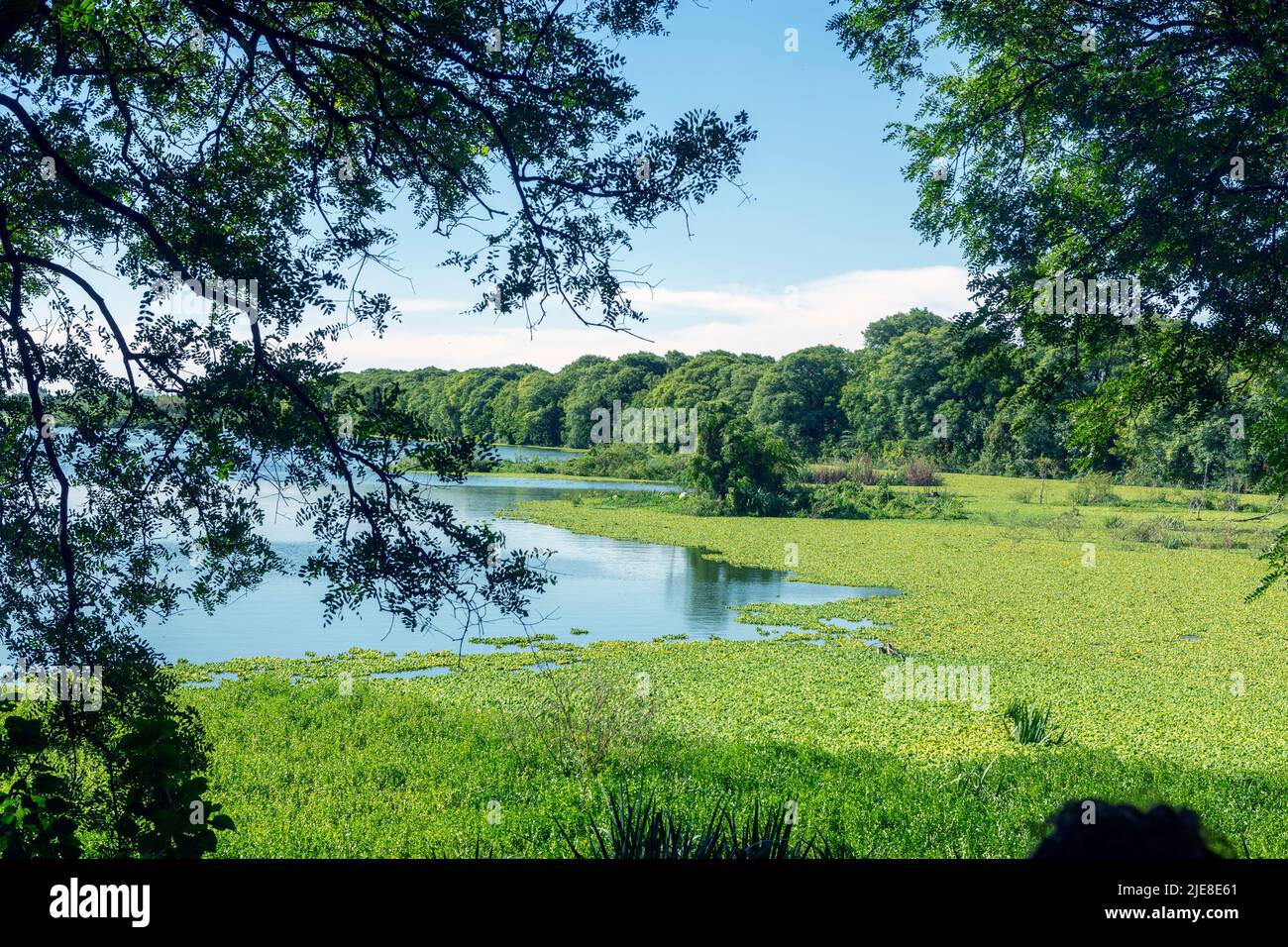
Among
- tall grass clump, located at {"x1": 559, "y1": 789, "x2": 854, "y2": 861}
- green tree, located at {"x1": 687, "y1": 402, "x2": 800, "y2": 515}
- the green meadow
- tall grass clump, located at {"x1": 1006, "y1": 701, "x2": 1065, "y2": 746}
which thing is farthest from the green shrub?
tall grass clump, located at {"x1": 559, "y1": 789, "x2": 854, "y2": 861}

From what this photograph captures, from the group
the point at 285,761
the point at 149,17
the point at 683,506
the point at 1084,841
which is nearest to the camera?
the point at 1084,841

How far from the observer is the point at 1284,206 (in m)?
6.03

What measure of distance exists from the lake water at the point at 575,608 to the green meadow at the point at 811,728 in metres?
0.81

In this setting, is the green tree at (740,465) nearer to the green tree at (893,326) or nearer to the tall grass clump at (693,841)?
the tall grass clump at (693,841)

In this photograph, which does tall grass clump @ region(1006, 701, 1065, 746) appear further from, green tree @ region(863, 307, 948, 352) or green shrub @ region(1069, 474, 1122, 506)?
green tree @ region(863, 307, 948, 352)

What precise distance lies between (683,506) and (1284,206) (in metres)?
24.9

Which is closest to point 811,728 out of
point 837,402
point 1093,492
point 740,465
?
point 740,465

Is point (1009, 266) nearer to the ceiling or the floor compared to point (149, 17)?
nearer to the floor

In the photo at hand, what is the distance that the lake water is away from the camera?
44.7 feet

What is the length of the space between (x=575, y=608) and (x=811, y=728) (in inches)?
304

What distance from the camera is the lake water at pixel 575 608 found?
13.6 m

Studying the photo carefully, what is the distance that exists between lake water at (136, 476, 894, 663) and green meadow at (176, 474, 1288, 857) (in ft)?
2.65
